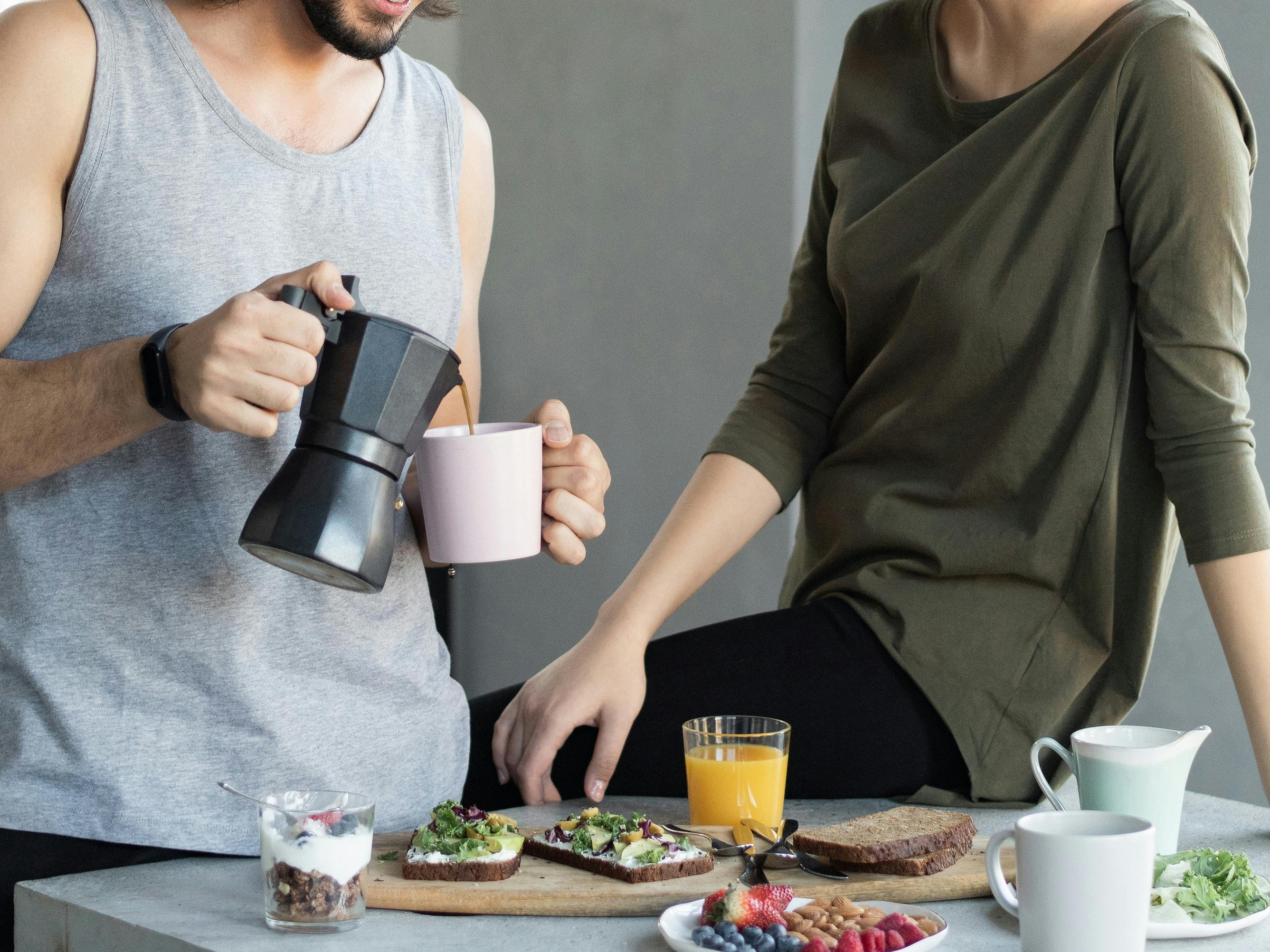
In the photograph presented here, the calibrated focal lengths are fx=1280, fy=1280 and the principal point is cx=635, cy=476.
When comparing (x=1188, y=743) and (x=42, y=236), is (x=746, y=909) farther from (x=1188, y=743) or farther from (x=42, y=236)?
(x=42, y=236)

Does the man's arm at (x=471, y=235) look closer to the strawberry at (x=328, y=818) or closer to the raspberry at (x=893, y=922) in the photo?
the strawberry at (x=328, y=818)

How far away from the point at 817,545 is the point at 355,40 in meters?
0.74

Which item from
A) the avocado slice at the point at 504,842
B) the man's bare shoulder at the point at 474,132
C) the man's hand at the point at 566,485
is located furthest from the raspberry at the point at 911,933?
the man's bare shoulder at the point at 474,132

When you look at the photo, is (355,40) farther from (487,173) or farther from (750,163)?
(750,163)

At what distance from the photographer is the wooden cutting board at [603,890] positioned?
3.10 ft

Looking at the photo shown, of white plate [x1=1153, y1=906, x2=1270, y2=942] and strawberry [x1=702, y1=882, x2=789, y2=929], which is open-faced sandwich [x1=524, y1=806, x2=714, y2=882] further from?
white plate [x1=1153, y1=906, x2=1270, y2=942]

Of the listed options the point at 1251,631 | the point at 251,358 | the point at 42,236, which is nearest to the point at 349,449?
the point at 251,358

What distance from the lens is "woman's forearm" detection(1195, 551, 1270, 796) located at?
44.9 inches

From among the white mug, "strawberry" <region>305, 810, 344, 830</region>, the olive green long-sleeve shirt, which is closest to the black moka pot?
"strawberry" <region>305, 810, 344, 830</region>

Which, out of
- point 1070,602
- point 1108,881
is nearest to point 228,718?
A: point 1108,881

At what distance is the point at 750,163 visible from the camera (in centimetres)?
261

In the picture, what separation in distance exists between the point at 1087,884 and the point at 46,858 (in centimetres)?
78

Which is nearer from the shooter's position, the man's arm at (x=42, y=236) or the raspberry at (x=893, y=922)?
the raspberry at (x=893, y=922)

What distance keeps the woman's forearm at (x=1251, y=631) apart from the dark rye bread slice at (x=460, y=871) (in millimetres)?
669
